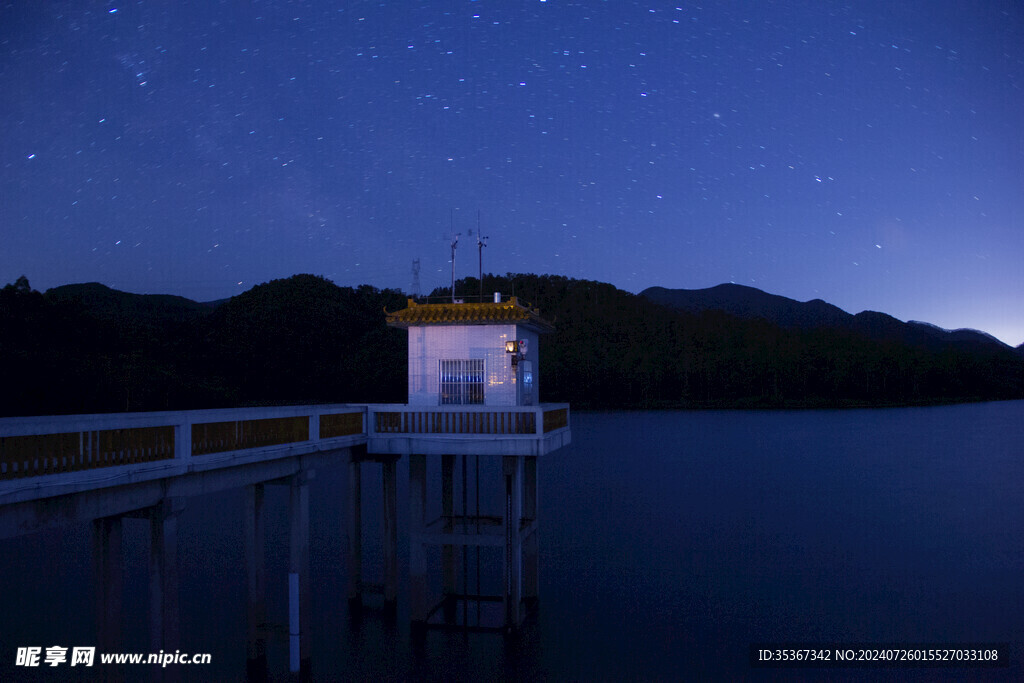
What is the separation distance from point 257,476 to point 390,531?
643 cm

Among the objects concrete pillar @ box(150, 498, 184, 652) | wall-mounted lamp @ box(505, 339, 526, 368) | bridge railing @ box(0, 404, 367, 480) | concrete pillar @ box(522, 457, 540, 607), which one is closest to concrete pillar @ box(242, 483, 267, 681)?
bridge railing @ box(0, 404, 367, 480)

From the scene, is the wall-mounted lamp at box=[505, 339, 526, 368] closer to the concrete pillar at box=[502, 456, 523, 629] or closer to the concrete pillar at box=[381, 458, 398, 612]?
the concrete pillar at box=[502, 456, 523, 629]

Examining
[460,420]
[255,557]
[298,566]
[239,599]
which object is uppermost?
[460,420]

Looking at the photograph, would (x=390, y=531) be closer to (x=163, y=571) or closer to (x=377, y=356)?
(x=163, y=571)

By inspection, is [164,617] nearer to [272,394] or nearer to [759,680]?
[759,680]

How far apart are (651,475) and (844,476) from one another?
14136mm

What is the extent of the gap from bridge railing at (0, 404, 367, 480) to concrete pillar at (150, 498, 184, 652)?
2.39ft

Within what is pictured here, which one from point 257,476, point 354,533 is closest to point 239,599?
point 354,533

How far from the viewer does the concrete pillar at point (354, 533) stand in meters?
17.4

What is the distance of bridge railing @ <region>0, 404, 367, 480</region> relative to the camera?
7.04 metres

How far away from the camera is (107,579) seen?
908 centimetres

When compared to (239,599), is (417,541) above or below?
above

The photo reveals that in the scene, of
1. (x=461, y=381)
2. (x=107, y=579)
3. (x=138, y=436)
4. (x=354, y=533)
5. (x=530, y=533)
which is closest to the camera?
(x=138, y=436)

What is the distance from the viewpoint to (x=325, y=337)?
78.1 m
